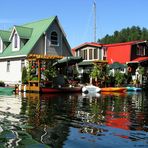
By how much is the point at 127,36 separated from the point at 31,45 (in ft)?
390

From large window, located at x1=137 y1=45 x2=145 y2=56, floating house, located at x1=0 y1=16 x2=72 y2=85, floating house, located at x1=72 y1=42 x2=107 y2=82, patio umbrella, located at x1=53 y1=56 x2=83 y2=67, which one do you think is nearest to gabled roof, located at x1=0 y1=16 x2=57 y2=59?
floating house, located at x1=0 y1=16 x2=72 y2=85

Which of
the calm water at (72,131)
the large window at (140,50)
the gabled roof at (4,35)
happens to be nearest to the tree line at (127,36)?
the large window at (140,50)

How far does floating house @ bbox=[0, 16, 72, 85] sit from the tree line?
10268cm

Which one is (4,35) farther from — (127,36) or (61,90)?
(127,36)

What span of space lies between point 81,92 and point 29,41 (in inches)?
407

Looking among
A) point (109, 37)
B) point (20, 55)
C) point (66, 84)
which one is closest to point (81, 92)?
point (66, 84)

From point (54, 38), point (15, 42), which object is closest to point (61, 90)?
point (54, 38)

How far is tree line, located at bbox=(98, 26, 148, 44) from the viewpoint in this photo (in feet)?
494

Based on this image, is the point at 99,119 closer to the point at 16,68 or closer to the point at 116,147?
the point at 116,147

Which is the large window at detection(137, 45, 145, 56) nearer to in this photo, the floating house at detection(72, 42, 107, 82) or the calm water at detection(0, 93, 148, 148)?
the floating house at detection(72, 42, 107, 82)

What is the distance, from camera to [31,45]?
141 feet

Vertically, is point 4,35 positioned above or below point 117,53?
above

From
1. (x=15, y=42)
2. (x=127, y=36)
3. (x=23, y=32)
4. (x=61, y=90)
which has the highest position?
(x=127, y=36)

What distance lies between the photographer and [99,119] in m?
16.6
